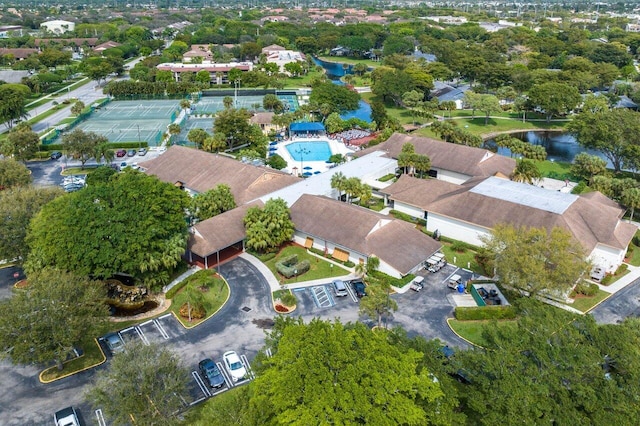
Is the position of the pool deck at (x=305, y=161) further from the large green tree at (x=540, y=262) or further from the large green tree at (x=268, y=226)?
the large green tree at (x=540, y=262)

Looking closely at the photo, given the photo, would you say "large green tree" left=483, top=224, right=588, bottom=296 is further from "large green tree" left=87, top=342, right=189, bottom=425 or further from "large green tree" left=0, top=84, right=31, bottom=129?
"large green tree" left=0, top=84, right=31, bottom=129

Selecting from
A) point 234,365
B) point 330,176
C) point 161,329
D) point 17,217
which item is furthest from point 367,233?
point 17,217

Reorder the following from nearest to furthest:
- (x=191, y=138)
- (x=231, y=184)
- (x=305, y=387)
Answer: (x=305, y=387), (x=231, y=184), (x=191, y=138)

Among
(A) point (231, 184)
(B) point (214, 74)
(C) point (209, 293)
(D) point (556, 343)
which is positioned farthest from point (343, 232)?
(B) point (214, 74)

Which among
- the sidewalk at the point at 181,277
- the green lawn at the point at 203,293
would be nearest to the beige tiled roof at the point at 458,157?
the sidewalk at the point at 181,277

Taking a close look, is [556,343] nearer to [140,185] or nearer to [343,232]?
[343,232]

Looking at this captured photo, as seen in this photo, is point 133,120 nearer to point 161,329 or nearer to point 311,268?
point 311,268
